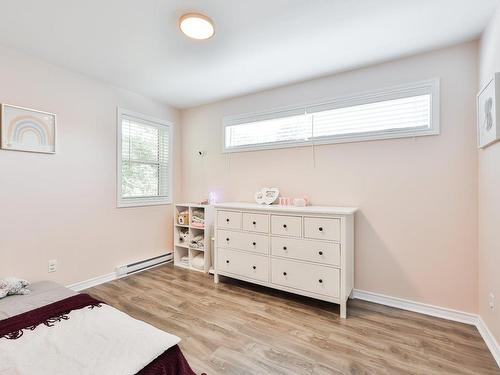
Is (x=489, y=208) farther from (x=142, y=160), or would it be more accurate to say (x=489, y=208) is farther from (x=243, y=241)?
(x=142, y=160)

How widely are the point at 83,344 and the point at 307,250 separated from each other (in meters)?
1.85

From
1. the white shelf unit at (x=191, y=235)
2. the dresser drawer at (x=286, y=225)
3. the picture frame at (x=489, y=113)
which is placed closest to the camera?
the picture frame at (x=489, y=113)

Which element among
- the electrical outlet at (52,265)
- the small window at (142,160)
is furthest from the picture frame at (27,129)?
the electrical outlet at (52,265)

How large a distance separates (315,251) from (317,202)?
68 cm

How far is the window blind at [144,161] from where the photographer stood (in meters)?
3.33

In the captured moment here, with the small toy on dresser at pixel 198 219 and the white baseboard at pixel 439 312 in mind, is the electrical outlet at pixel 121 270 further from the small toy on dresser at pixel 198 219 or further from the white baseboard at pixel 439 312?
the white baseboard at pixel 439 312

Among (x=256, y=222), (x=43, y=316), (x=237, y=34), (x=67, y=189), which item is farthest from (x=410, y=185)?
(x=67, y=189)

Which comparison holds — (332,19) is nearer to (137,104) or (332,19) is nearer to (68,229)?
(137,104)

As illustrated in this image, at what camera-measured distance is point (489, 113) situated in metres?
1.77

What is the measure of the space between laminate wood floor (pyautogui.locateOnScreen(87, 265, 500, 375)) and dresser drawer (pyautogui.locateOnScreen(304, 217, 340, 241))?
0.74m

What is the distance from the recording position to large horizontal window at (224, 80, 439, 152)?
7.66 feet

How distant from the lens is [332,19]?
1881 mm

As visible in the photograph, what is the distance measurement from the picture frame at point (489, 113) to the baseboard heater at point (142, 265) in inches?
155

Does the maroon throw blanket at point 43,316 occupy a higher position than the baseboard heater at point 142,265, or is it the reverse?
the maroon throw blanket at point 43,316
